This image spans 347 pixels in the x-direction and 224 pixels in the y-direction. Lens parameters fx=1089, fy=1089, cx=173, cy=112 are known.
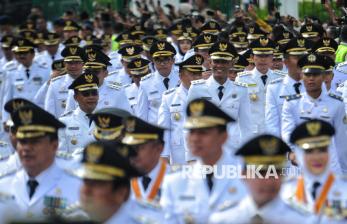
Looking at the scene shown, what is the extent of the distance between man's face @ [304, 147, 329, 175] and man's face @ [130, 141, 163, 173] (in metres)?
1.32

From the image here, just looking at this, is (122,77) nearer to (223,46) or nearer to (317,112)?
(223,46)

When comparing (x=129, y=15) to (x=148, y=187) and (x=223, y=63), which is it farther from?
(x=148, y=187)

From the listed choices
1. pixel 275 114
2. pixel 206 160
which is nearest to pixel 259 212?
pixel 206 160

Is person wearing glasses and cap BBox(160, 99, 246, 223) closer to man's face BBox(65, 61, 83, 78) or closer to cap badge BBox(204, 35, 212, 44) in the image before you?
man's face BBox(65, 61, 83, 78)

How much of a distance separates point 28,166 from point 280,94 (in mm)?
5044

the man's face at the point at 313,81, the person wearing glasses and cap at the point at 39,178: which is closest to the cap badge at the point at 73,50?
the man's face at the point at 313,81

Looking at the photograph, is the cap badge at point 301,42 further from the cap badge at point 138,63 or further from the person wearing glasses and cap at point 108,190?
the person wearing glasses and cap at point 108,190

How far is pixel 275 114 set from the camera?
12.6 m

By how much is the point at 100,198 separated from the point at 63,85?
8633 mm

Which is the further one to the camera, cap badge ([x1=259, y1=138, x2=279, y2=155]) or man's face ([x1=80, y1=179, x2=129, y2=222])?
cap badge ([x1=259, y1=138, x2=279, y2=155])

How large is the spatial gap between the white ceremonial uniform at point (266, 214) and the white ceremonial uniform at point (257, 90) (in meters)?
6.17

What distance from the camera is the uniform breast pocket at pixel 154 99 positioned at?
14680 mm

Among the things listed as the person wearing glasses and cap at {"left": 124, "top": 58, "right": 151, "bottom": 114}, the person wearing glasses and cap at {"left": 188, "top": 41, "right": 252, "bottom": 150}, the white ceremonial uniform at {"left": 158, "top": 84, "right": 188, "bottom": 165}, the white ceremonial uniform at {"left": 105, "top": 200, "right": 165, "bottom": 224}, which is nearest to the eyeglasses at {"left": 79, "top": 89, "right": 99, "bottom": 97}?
the white ceremonial uniform at {"left": 158, "top": 84, "right": 188, "bottom": 165}

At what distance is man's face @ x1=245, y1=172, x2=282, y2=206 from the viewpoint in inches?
280
